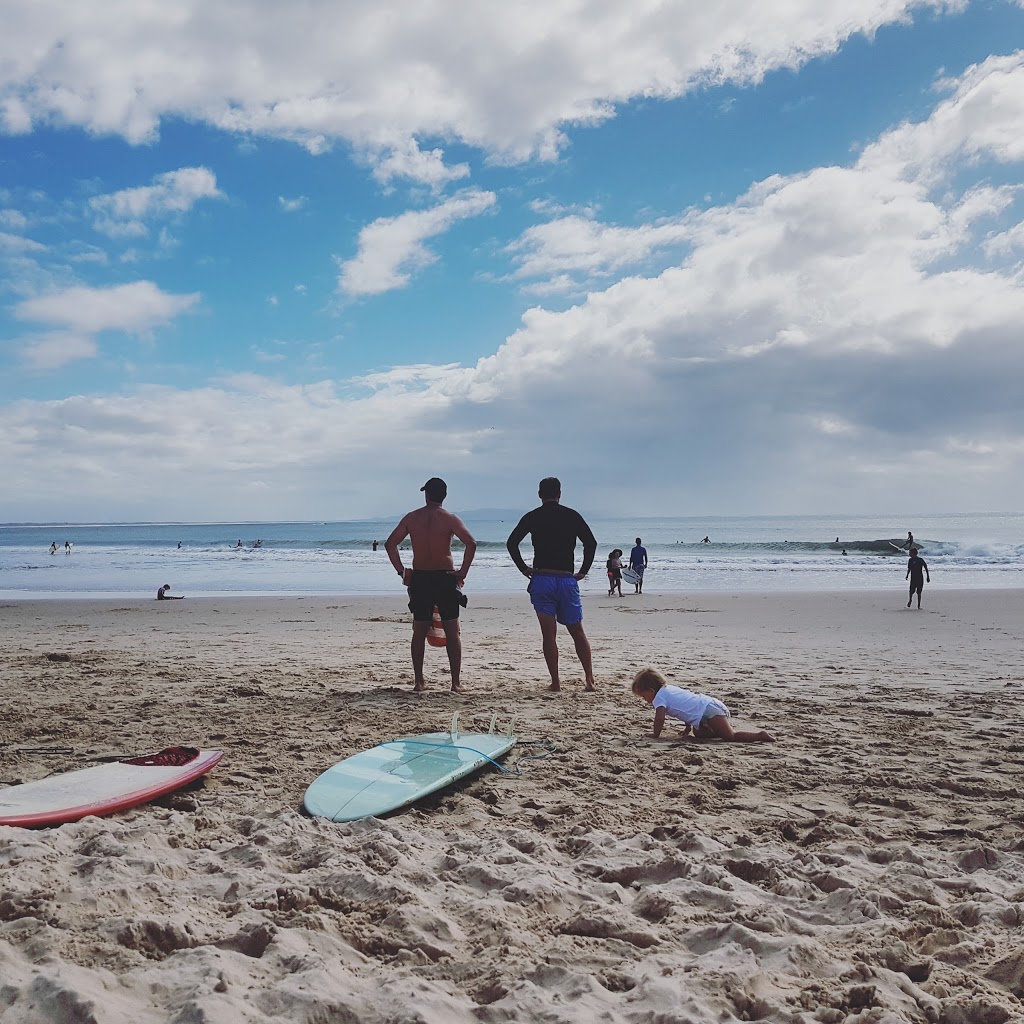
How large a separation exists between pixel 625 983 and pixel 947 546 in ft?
167

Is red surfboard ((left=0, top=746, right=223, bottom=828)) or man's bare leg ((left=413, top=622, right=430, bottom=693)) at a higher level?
man's bare leg ((left=413, top=622, right=430, bottom=693))

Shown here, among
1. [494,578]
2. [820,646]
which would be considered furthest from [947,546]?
[820,646]

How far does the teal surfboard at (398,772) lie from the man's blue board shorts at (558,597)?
2.12 metres

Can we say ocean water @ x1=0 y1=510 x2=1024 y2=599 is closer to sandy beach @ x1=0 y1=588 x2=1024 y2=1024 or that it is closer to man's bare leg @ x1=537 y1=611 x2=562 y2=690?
man's bare leg @ x1=537 y1=611 x2=562 y2=690

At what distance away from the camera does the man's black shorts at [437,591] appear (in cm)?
738

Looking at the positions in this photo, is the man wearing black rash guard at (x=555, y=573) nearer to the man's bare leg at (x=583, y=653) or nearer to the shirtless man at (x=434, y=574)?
the man's bare leg at (x=583, y=653)

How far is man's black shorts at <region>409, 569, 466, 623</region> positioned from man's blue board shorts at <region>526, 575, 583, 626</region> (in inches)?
29.4

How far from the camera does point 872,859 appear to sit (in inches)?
134

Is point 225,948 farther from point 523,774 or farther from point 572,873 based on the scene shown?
point 523,774

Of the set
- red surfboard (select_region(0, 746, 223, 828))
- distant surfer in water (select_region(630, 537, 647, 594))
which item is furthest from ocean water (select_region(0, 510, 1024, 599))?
red surfboard (select_region(0, 746, 223, 828))

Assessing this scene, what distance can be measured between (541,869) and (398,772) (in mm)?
1508

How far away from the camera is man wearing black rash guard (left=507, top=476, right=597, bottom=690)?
294 inches

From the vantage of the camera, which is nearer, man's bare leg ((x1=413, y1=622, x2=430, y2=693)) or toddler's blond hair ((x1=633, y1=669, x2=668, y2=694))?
toddler's blond hair ((x1=633, y1=669, x2=668, y2=694))

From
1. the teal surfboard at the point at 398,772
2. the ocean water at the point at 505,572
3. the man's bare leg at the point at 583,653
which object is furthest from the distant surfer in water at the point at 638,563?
the teal surfboard at the point at 398,772
